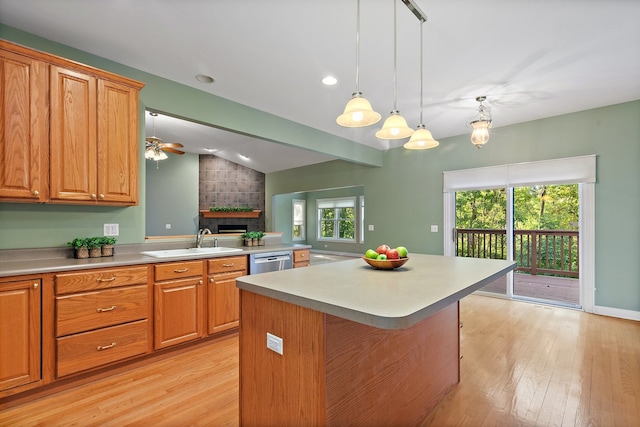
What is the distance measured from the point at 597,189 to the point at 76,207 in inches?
223

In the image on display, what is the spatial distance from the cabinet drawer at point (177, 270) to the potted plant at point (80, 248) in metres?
0.56

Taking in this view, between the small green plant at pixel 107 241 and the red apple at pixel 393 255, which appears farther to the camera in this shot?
the small green plant at pixel 107 241

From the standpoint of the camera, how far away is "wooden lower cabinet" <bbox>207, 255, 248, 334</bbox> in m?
2.91

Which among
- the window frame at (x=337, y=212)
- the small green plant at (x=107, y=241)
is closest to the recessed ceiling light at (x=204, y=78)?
the small green plant at (x=107, y=241)

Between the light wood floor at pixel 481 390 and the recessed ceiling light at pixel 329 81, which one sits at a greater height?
the recessed ceiling light at pixel 329 81

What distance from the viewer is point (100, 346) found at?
223cm

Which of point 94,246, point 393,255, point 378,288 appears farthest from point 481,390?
point 94,246

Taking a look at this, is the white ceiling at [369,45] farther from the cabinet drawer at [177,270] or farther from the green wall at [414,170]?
the cabinet drawer at [177,270]

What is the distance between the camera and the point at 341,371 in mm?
1286

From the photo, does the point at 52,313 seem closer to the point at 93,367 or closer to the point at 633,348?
the point at 93,367

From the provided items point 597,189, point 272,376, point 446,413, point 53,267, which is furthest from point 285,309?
point 597,189

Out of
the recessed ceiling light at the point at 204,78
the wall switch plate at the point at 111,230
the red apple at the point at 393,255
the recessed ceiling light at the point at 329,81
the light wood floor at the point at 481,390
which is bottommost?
the light wood floor at the point at 481,390

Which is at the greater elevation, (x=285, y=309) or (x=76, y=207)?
(x=76, y=207)

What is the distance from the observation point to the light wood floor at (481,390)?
1.84 meters
